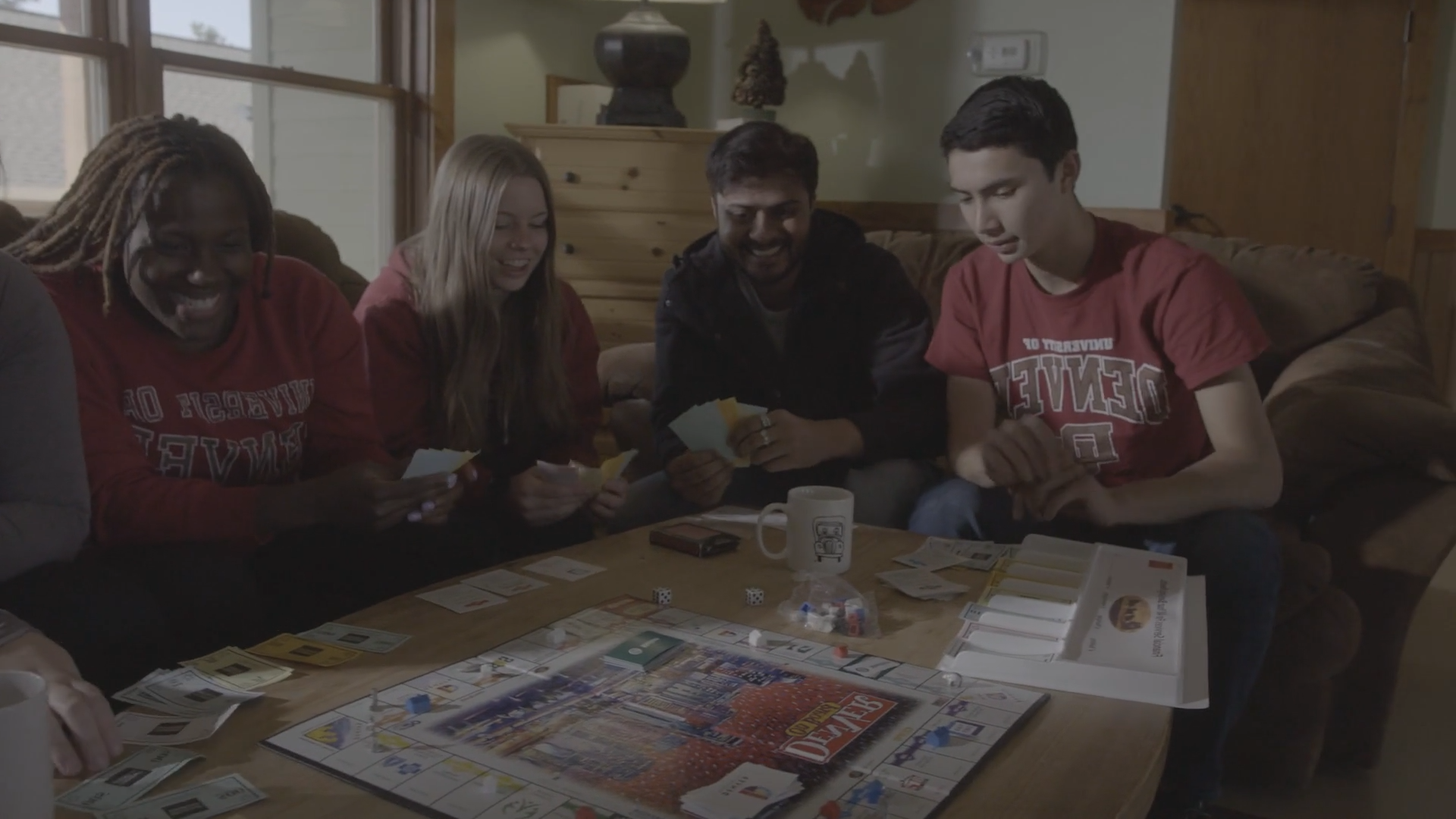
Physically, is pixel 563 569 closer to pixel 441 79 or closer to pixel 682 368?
pixel 682 368

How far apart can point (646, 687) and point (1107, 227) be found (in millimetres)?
1201

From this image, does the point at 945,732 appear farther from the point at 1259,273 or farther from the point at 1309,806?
the point at 1259,273

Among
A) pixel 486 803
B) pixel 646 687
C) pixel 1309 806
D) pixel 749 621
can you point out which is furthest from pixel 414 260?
pixel 1309 806

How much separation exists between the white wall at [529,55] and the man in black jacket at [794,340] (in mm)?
1499

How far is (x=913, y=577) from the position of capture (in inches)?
54.3

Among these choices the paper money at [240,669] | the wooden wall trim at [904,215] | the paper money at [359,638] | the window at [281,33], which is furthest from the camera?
the wooden wall trim at [904,215]

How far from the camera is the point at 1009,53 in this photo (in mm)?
3500

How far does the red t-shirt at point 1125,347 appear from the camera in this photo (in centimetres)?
169

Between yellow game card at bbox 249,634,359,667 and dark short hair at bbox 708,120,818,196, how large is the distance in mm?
1202

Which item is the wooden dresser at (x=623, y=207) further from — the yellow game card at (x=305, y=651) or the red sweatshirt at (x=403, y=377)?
the yellow game card at (x=305, y=651)


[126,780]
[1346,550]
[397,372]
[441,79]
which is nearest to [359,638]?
[126,780]

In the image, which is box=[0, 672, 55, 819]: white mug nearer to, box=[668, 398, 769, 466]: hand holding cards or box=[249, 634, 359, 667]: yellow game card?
box=[249, 634, 359, 667]: yellow game card

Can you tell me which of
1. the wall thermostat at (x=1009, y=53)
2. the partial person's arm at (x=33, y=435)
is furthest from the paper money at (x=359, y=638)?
the wall thermostat at (x=1009, y=53)

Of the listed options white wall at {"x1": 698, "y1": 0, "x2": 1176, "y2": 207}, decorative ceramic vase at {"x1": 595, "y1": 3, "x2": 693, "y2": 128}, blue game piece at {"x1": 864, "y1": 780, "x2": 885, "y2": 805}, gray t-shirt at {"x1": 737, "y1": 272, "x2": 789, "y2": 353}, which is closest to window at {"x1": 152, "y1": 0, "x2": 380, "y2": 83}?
decorative ceramic vase at {"x1": 595, "y1": 3, "x2": 693, "y2": 128}
